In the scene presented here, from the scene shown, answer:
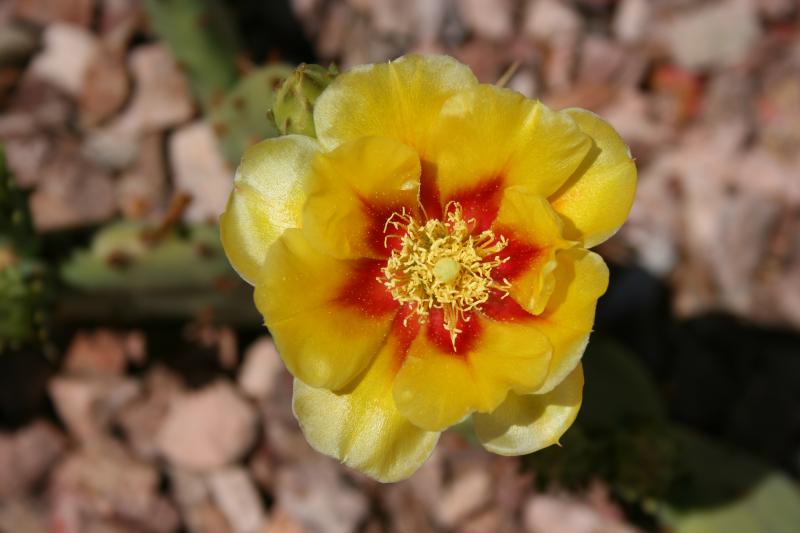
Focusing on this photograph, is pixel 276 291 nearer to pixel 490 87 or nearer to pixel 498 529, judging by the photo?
pixel 490 87

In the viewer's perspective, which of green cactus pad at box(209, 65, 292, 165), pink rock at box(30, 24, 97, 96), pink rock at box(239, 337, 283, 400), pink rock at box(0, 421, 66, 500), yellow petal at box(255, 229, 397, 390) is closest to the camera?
yellow petal at box(255, 229, 397, 390)

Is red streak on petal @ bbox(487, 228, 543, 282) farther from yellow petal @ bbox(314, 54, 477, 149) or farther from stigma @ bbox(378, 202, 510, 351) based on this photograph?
yellow petal @ bbox(314, 54, 477, 149)

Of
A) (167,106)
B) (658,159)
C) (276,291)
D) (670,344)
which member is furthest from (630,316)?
(276,291)

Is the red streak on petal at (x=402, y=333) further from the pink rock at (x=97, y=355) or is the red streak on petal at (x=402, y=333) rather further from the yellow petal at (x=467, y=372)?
the pink rock at (x=97, y=355)

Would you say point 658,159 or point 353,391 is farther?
point 658,159

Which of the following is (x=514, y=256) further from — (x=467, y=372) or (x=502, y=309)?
(x=467, y=372)

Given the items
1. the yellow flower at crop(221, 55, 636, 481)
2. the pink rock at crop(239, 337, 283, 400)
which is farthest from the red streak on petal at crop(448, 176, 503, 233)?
the pink rock at crop(239, 337, 283, 400)

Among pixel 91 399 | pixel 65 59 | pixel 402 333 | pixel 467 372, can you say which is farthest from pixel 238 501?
pixel 65 59
